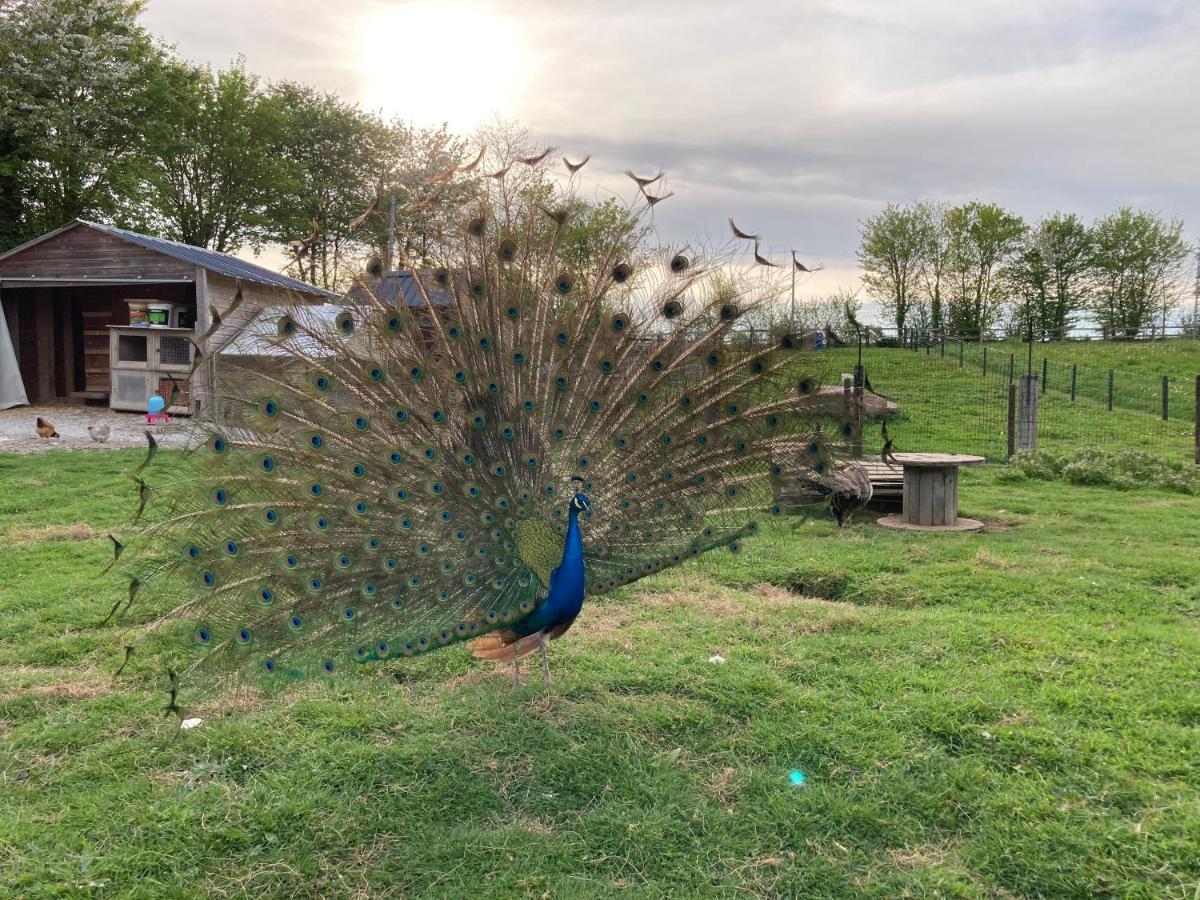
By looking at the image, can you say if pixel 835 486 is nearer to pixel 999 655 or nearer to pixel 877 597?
pixel 999 655

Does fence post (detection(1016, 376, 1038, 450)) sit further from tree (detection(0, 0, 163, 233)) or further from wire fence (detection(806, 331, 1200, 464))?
tree (detection(0, 0, 163, 233))

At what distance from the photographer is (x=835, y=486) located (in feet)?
15.3

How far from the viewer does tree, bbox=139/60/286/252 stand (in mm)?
30953

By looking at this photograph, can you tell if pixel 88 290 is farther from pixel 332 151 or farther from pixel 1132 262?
pixel 1132 262

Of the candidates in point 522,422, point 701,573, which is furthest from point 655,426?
point 701,573

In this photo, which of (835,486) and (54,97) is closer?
(835,486)

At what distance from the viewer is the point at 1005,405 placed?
17578 mm

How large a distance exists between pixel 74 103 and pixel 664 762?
92.2 ft

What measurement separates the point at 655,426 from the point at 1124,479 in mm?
10184

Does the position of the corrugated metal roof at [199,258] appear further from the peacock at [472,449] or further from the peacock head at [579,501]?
the peacock head at [579,501]

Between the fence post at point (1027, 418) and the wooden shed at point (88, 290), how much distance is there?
13737 mm

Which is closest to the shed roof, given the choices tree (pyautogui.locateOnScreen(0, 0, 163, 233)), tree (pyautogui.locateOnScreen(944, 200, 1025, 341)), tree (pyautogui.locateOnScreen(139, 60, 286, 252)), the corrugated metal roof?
the corrugated metal roof

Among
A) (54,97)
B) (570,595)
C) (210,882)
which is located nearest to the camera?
(210,882)

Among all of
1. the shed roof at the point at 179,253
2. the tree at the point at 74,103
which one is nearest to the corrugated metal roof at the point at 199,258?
the shed roof at the point at 179,253
